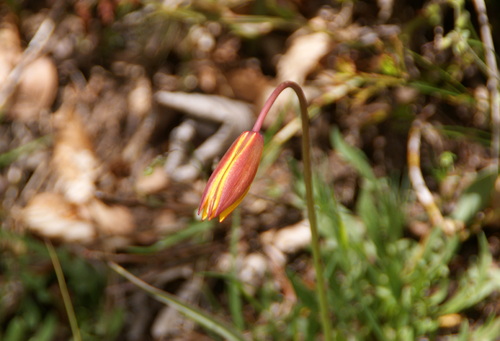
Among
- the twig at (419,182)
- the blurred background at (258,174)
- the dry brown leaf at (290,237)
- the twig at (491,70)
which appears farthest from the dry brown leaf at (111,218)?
the twig at (491,70)

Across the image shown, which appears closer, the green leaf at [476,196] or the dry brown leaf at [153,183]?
the green leaf at [476,196]

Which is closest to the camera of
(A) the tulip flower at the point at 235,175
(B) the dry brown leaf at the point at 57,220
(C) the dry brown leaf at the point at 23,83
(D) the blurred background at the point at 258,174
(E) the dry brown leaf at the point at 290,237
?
(A) the tulip flower at the point at 235,175

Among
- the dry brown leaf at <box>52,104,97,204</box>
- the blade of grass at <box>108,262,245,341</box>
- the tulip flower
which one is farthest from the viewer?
the dry brown leaf at <box>52,104,97,204</box>

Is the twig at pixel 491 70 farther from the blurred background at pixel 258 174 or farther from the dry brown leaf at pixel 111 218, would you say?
the dry brown leaf at pixel 111 218

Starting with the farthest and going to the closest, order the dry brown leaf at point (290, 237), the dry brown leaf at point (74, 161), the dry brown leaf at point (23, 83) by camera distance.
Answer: the dry brown leaf at point (23, 83) < the dry brown leaf at point (74, 161) < the dry brown leaf at point (290, 237)

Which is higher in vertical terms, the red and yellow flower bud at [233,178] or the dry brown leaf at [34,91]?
the red and yellow flower bud at [233,178]

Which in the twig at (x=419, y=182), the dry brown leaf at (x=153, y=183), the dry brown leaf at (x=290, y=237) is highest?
the twig at (x=419, y=182)

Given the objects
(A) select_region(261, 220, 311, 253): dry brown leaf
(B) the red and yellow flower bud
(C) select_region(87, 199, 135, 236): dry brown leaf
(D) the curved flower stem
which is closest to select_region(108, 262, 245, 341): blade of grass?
(D) the curved flower stem

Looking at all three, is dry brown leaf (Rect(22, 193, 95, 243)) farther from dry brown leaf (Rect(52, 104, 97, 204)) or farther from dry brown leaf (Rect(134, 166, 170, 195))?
dry brown leaf (Rect(134, 166, 170, 195))
